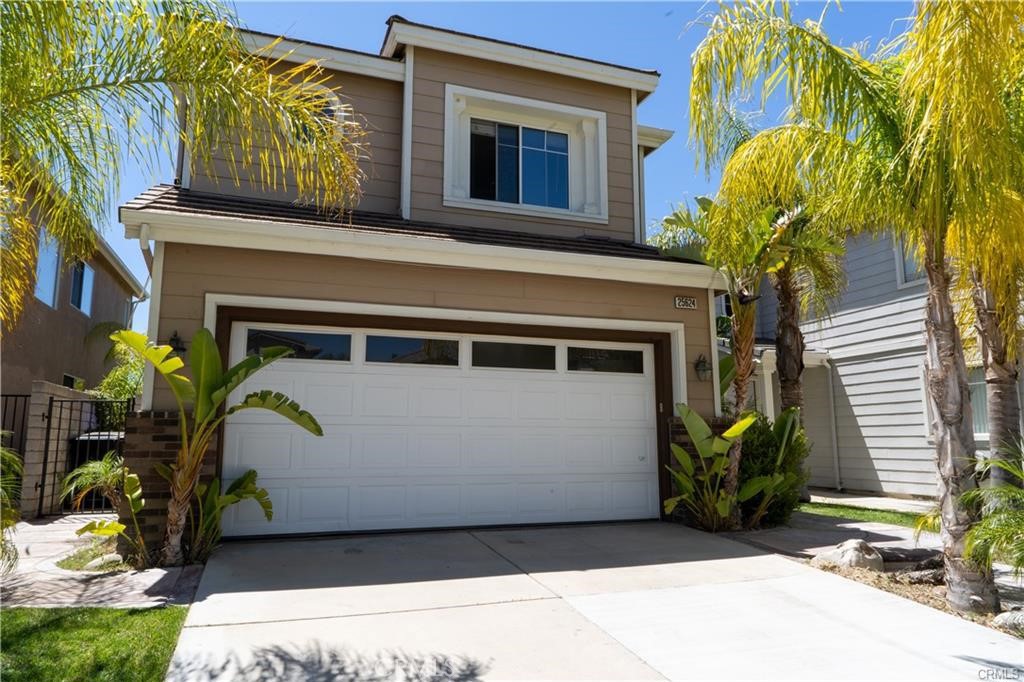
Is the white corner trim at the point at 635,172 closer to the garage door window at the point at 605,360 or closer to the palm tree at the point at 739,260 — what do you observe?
the palm tree at the point at 739,260

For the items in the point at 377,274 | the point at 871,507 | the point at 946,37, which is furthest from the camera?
the point at 871,507

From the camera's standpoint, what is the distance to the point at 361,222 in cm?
826

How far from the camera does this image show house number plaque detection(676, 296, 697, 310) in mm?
8875

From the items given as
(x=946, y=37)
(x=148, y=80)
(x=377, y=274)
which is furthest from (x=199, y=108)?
(x=946, y=37)

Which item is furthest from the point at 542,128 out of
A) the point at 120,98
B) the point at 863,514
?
the point at 863,514

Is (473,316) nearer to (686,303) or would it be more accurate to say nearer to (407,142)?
(686,303)

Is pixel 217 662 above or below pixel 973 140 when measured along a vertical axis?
below

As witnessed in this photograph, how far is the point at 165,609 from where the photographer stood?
15.5ft

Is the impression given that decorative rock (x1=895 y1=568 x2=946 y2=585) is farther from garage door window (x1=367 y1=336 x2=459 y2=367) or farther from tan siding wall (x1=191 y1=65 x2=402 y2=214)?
tan siding wall (x1=191 y1=65 x2=402 y2=214)

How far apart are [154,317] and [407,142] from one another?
170 inches

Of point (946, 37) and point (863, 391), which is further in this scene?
point (863, 391)

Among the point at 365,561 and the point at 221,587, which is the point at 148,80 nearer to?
the point at 221,587

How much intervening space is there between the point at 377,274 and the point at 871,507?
29.6ft

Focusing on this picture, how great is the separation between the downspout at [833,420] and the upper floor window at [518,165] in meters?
7.63
